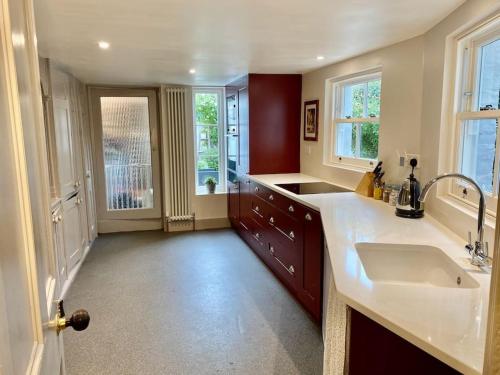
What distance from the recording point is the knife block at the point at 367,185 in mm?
3135

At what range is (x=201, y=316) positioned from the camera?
296cm

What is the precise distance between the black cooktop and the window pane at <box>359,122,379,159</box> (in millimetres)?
397

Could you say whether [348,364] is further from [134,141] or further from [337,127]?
[134,141]

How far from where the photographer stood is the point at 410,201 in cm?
248

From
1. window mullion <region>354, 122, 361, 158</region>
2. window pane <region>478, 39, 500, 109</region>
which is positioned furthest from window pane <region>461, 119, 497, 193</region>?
window mullion <region>354, 122, 361, 158</region>

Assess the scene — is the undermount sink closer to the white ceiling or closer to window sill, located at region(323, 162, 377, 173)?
the white ceiling

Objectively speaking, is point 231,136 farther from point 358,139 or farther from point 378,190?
point 378,190

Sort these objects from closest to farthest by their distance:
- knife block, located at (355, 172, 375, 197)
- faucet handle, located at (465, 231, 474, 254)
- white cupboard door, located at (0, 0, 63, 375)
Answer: white cupboard door, located at (0, 0, 63, 375) < faucet handle, located at (465, 231, 474, 254) < knife block, located at (355, 172, 375, 197)

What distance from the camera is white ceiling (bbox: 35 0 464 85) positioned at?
1983mm

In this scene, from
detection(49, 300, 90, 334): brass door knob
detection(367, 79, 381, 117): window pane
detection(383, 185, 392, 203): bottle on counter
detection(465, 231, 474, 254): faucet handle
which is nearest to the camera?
detection(49, 300, 90, 334): brass door knob

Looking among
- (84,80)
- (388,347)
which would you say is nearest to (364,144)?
(388,347)

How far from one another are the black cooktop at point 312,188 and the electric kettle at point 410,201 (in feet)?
3.00

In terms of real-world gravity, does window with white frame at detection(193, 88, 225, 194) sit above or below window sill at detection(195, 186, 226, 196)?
above

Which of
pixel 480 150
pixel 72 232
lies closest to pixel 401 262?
pixel 480 150
